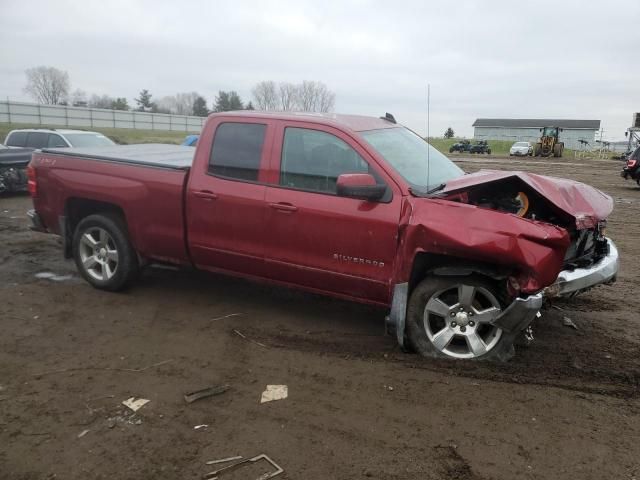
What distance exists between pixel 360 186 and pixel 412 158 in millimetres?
921

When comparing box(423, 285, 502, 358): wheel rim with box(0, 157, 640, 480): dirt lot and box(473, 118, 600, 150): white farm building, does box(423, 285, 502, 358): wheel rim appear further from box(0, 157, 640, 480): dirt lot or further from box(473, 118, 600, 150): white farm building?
box(473, 118, 600, 150): white farm building

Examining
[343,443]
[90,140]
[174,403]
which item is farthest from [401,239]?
[90,140]

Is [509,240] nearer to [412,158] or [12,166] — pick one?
[412,158]

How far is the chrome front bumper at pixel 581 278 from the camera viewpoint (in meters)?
3.85

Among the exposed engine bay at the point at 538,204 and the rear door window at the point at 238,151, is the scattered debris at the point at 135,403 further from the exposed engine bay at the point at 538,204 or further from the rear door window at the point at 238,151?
the exposed engine bay at the point at 538,204

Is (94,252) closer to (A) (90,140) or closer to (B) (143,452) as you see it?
(B) (143,452)

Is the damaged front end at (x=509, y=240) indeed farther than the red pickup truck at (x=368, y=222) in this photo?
No

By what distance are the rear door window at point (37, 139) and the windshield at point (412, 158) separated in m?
10.5

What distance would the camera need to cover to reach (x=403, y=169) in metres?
4.34

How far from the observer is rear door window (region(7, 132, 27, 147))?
1316cm

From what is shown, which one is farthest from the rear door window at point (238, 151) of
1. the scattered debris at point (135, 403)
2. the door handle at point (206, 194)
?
the scattered debris at point (135, 403)

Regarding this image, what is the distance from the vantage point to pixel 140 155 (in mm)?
5953

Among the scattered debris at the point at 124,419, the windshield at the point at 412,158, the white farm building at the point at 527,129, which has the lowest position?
the scattered debris at the point at 124,419

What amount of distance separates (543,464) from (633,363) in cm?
172
